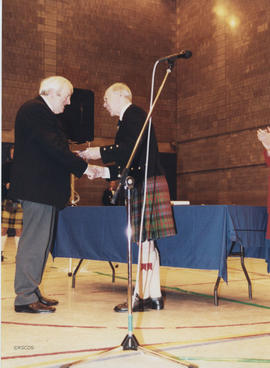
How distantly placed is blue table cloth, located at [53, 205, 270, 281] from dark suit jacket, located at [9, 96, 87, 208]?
0.78 m

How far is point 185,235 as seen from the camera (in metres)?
3.86

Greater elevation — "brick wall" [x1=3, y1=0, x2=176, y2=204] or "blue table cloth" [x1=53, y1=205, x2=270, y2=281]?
"brick wall" [x1=3, y1=0, x2=176, y2=204]

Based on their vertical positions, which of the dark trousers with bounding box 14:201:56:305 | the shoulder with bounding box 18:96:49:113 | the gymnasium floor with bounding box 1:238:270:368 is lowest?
the gymnasium floor with bounding box 1:238:270:368

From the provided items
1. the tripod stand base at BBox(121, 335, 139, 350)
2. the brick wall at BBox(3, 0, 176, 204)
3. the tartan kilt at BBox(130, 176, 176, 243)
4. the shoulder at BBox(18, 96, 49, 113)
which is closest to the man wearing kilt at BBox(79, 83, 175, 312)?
the tartan kilt at BBox(130, 176, 176, 243)

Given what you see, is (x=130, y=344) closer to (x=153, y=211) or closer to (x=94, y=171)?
(x=153, y=211)

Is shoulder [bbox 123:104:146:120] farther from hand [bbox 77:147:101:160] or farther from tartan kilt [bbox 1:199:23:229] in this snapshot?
tartan kilt [bbox 1:199:23:229]

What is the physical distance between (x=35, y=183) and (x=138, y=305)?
1.20 meters

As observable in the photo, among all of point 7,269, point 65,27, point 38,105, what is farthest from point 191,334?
point 65,27

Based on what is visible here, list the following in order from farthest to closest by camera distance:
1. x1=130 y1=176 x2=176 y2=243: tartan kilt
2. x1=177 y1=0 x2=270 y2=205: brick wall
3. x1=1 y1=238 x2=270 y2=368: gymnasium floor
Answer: x1=177 y1=0 x2=270 y2=205: brick wall
x1=130 y1=176 x2=176 y2=243: tartan kilt
x1=1 y1=238 x2=270 y2=368: gymnasium floor

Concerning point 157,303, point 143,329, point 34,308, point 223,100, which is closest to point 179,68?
point 223,100

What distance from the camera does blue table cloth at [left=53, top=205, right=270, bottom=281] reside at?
364cm

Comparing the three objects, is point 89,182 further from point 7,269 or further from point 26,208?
point 26,208

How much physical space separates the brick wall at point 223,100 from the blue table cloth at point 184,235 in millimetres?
8013

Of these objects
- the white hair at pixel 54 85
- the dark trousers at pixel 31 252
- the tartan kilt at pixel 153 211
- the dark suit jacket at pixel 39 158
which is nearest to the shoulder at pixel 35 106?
the dark suit jacket at pixel 39 158
